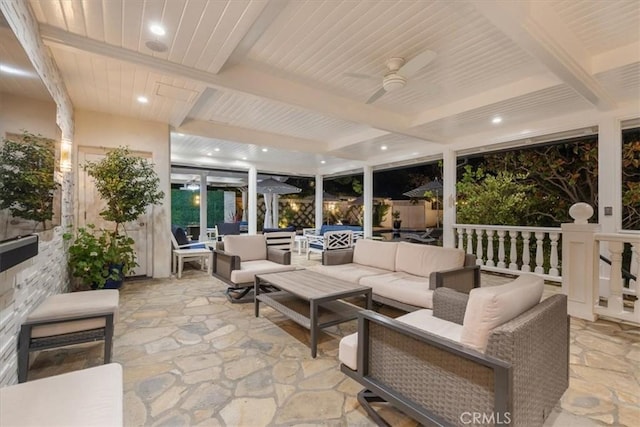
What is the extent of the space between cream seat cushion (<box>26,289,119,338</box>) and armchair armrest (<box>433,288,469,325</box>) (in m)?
2.43

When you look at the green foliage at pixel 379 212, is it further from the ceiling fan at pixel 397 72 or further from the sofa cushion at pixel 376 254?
the ceiling fan at pixel 397 72

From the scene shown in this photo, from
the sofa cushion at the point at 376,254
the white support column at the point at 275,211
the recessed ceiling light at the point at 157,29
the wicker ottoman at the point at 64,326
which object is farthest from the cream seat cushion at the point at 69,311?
the white support column at the point at 275,211

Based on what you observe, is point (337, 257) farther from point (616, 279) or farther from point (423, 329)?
point (616, 279)

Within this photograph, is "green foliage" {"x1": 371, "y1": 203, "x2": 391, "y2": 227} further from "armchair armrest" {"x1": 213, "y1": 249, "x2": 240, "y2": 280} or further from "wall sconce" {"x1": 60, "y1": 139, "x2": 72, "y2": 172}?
"wall sconce" {"x1": 60, "y1": 139, "x2": 72, "y2": 172}

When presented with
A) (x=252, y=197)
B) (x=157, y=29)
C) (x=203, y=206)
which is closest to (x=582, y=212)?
(x=157, y=29)

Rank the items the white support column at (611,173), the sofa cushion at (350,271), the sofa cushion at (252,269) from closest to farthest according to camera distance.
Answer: the sofa cushion at (350,271) → the sofa cushion at (252,269) → the white support column at (611,173)

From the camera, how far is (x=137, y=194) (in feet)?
14.1

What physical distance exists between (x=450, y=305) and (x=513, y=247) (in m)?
3.85

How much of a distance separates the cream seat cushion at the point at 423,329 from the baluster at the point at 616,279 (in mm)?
2468

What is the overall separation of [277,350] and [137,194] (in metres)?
3.30

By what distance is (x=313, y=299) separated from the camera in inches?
95.7

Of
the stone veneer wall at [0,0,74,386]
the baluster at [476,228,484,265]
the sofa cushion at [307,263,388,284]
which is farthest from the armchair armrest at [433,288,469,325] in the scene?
the baluster at [476,228,484,265]

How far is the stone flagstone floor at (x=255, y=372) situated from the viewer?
172 cm

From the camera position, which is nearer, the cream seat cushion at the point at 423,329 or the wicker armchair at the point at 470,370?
the wicker armchair at the point at 470,370
